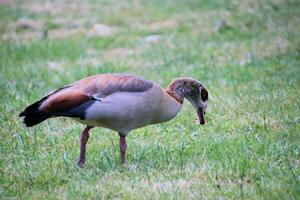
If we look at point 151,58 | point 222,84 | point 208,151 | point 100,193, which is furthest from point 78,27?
point 100,193

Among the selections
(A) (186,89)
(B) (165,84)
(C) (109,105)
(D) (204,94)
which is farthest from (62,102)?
(B) (165,84)

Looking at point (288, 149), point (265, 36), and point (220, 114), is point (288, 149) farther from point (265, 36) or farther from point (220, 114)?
point (265, 36)

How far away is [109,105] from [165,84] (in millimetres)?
3422

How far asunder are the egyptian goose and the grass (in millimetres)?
369

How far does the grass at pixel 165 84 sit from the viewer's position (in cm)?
493

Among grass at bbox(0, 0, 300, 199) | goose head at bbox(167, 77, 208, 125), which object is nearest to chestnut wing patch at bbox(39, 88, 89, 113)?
grass at bbox(0, 0, 300, 199)

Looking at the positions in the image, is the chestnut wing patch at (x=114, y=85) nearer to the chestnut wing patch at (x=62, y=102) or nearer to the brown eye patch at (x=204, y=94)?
the chestnut wing patch at (x=62, y=102)

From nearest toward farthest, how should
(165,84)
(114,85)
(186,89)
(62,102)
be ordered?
(62,102)
(114,85)
(186,89)
(165,84)

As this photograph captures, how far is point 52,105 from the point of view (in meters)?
5.09

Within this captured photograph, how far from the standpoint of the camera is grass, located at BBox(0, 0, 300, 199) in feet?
16.2

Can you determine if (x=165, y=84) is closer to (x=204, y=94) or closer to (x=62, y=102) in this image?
(x=204, y=94)

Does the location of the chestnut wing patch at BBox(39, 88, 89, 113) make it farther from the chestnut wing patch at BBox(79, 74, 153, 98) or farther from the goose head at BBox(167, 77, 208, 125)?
the goose head at BBox(167, 77, 208, 125)

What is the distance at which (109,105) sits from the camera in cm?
Answer: 512

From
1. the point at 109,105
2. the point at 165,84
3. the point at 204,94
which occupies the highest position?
the point at 109,105
